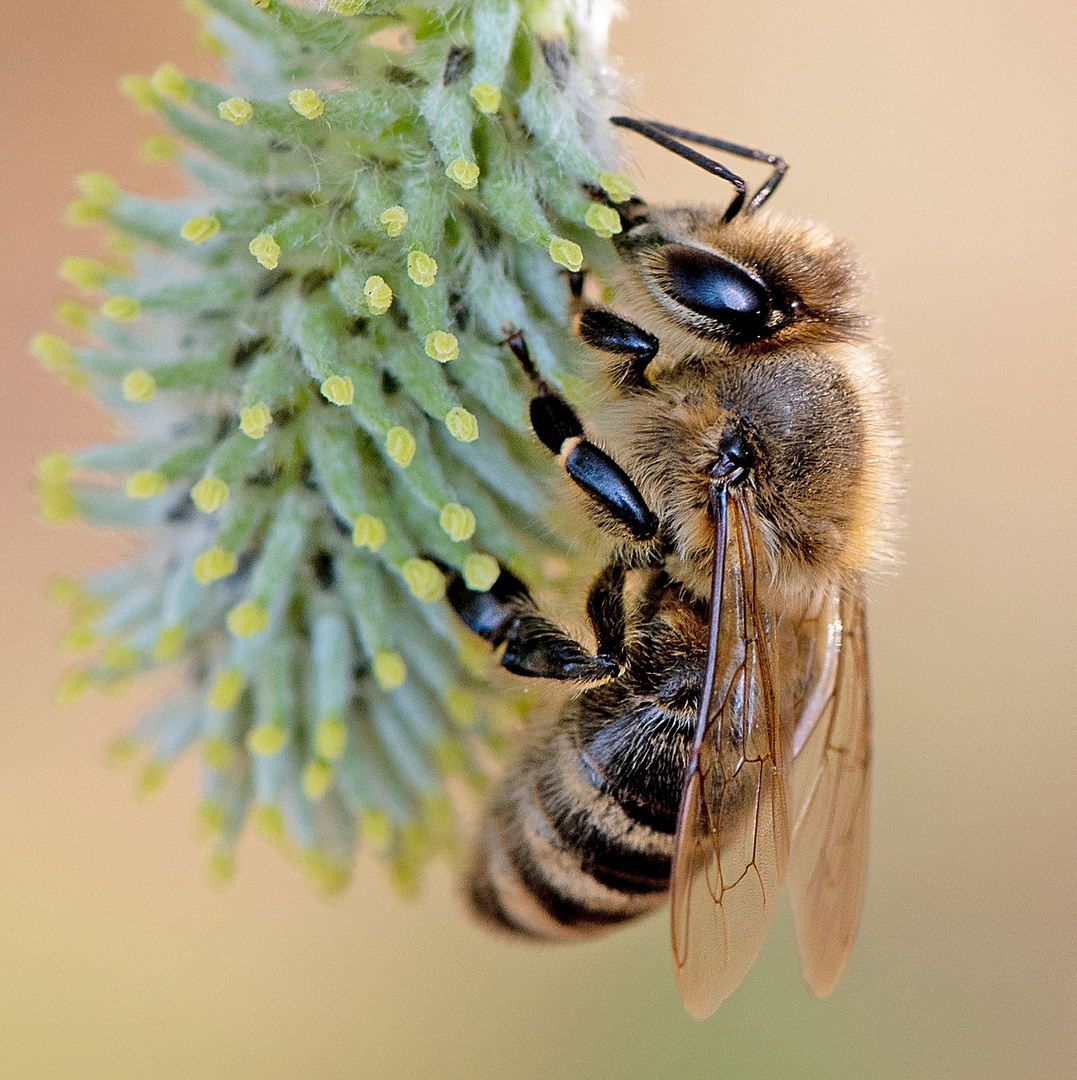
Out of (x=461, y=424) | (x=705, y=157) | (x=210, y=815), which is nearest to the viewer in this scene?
(x=461, y=424)

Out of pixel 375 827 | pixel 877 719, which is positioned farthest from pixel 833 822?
pixel 877 719

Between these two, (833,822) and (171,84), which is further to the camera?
(833,822)

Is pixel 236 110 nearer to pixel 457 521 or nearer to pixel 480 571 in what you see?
pixel 457 521

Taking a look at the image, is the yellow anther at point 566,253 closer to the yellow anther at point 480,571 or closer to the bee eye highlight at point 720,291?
the bee eye highlight at point 720,291

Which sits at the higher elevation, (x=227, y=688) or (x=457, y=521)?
(x=457, y=521)

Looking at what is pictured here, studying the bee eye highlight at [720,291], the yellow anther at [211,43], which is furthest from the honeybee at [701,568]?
the yellow anther at [211,43]

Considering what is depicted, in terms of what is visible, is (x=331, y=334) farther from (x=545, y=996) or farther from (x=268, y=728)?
(x=545, y=996)

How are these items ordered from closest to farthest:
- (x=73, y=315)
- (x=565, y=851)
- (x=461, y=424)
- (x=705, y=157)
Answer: (x=461, y=424) < (x=705, y=157) < (x=565, y=851) < (x=73, y=315)

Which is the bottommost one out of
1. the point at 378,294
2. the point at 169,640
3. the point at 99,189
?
the point at 169,640
